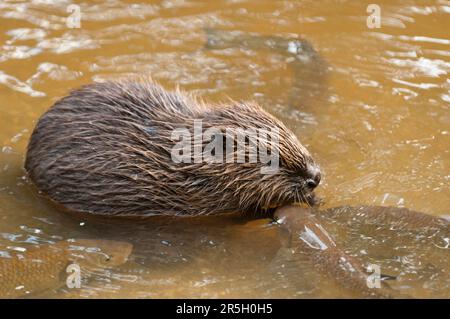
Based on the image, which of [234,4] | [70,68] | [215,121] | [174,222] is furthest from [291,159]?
[234,4]

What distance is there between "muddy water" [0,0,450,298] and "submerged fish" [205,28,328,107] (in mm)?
28

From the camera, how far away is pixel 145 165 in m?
5.05

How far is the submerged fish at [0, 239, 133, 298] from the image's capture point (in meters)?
4.51

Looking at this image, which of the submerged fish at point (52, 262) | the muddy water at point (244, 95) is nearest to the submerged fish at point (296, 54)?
the muddy water at point (244, 95)

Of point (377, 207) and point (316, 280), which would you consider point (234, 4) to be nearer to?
point (377, 207)

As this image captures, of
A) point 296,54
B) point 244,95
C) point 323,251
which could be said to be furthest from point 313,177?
point 296,54

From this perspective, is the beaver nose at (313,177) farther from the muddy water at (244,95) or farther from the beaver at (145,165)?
the muddy water at (244,95)

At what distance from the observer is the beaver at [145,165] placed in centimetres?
508

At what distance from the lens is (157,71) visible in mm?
6793

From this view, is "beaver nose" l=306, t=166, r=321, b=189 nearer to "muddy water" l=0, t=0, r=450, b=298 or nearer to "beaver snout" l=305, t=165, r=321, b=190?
"beaver snout" l=305, t=165, r=321, b=190

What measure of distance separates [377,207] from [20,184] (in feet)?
8.37

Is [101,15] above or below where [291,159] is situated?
above

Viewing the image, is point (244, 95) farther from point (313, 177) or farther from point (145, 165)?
point (145, 165)

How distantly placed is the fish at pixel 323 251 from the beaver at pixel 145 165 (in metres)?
0.26
